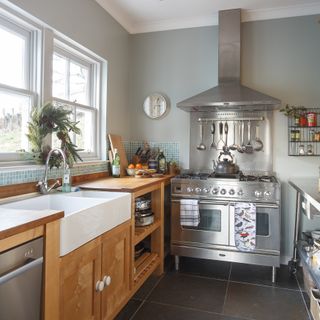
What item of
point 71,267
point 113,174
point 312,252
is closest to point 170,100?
point 113,174

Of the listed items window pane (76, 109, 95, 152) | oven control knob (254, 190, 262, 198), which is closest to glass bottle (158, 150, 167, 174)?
window pane (76, 109, 95, 152)

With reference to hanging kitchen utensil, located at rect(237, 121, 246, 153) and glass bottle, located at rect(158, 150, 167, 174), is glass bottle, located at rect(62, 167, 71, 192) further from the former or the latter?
hanging kitchen utensil, located at rect(237, 121, 246, 153)

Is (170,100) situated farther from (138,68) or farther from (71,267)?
(71,267)

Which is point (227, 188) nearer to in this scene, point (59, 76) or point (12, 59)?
point (59, 76)

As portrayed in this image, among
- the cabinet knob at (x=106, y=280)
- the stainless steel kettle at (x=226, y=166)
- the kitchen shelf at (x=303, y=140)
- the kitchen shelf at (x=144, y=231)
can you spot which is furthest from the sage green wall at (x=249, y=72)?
the cabinet knob at (x=106, y=280)

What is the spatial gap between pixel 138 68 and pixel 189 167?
4.31ft

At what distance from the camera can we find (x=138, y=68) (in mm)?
3463

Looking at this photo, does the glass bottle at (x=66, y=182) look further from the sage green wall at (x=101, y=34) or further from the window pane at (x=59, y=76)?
the sage green wall at (x=101, y=34)

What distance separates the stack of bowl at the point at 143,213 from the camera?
7.91ft

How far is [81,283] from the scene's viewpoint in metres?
1.41

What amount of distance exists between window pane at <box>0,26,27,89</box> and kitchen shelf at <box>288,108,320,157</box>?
2.44 m

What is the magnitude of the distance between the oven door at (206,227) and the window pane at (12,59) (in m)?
1.64

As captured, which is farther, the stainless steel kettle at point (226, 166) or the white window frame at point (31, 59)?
the stainless steel kettle at point (226, 166)

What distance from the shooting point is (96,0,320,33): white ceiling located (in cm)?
285
